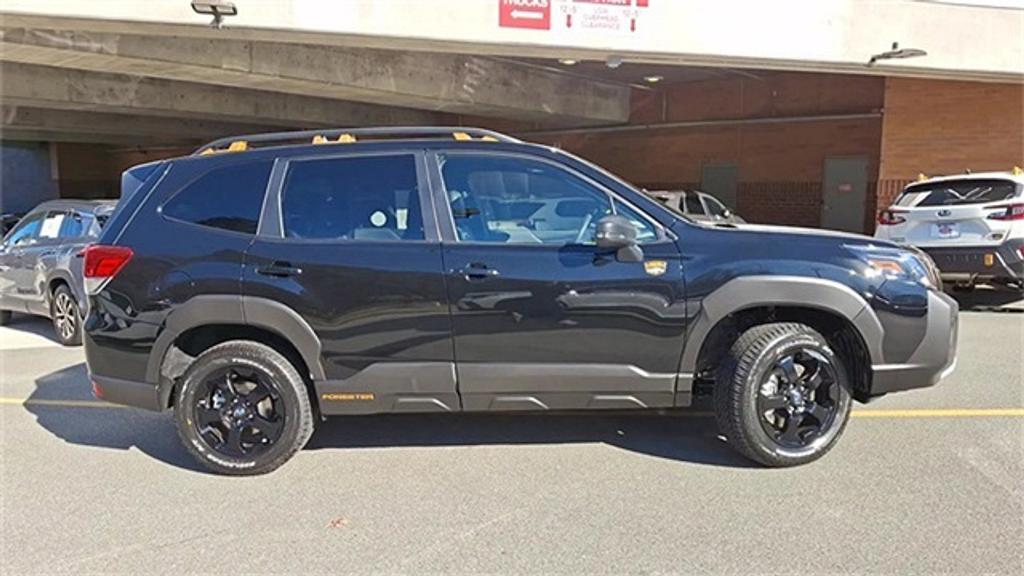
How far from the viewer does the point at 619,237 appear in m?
3.53

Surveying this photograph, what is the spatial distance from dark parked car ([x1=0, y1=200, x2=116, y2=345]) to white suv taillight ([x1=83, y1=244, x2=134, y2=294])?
12.7 feet

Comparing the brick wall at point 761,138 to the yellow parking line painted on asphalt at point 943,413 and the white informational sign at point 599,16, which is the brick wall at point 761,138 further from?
the yellow parking line painted on asphalt at point 943,413

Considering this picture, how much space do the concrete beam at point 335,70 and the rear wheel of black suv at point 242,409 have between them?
7461 millimetres

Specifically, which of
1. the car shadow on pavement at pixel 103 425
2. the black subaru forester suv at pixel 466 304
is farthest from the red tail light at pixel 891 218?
the car shadow on pavement at pixel 103 425

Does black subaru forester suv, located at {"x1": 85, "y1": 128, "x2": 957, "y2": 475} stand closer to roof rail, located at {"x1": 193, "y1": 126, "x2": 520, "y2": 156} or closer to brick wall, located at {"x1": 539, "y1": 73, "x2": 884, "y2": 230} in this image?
roof rail, located at {"x1": 193, "y1": 126, "x2": 520, "y2": 156}

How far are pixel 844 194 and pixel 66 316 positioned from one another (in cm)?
1520

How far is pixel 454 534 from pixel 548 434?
1345mm

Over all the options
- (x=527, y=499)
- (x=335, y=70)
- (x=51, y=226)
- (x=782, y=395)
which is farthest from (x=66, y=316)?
(x=782, y=395)

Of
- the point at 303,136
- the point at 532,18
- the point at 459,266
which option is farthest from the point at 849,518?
the point at 532,18

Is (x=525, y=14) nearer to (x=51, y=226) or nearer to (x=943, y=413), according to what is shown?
(x=51, y=226)

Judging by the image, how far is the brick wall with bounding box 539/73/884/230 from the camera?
14891 millimetres

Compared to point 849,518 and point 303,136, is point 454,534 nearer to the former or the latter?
point 849,518

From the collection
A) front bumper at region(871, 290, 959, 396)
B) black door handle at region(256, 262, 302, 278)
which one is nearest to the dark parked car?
black door handle at region(256, 262, 302, 278)

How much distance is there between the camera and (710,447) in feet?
13.4
